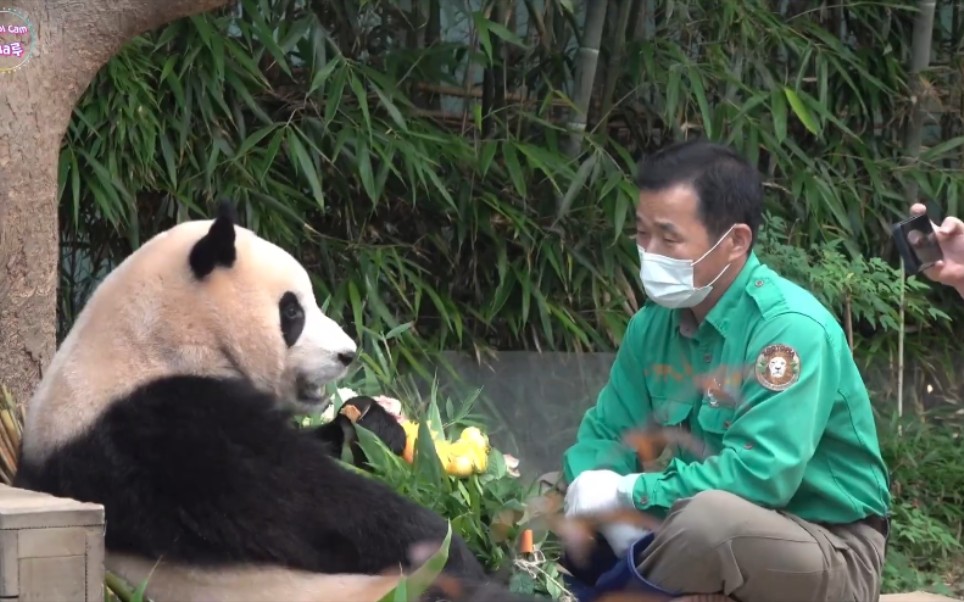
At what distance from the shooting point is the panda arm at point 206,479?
2.32 meters

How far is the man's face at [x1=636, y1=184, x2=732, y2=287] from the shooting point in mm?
2812

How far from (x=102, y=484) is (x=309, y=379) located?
0.50 m

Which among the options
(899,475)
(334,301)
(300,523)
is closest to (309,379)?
(300,523)

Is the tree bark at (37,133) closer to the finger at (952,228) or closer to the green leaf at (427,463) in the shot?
the green leaf at (427,463)

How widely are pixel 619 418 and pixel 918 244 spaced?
728mm

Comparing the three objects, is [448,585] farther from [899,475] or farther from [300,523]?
[899,475]

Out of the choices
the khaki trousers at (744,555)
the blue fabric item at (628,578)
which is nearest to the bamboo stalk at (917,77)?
the khaki trousers at (744,555)

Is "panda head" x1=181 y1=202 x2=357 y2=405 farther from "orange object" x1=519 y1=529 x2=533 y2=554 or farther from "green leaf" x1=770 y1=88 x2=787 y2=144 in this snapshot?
"green leaf" x1=770 y1=88 x2=787 y2=144

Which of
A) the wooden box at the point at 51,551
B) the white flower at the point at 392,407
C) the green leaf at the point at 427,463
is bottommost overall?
the green leaf at the point at 427,463

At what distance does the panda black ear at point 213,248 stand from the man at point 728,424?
0.85 meters

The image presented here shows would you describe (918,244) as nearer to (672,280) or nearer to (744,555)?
(672,280)

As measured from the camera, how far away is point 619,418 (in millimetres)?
3016

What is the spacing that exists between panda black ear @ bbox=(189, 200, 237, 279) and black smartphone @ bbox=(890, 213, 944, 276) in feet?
4.47

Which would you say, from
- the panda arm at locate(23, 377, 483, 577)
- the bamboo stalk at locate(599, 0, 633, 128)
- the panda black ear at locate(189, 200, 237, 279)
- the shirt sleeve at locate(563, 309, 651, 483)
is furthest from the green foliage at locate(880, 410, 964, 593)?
the panda black ear at locate(189, 200, 237, 279)
